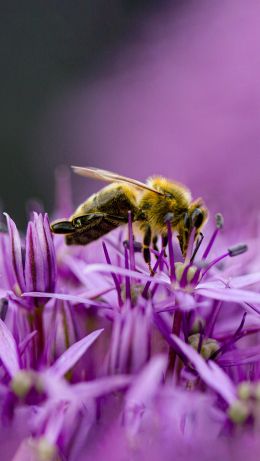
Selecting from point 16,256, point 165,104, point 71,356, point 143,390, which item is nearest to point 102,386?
point 143,390

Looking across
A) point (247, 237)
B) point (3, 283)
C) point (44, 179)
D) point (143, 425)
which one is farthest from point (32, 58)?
point (143, 425)

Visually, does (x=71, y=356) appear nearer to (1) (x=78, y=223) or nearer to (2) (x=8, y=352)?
(2) (x=8, y=352)

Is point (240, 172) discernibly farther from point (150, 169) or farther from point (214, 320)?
point (214, 320)

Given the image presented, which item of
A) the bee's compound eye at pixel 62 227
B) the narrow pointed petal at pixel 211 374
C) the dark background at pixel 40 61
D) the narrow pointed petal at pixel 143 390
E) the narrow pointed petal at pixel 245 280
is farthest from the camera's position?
the dark background at pixel 40 61

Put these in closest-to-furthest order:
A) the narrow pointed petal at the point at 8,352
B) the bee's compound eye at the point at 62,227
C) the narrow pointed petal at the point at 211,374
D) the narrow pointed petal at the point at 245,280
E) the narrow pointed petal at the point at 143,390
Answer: the narrow pointed petal at the point at 143,390
the narrow pointed petal at the point at 211,374
the narrow pointed petal at the point at 8,352
the narrow pointed petal at the point at 245,280
the bee's compound eye at the point at 62,227

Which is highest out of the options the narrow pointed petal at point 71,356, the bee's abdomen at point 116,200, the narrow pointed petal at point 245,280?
the bee's abdomen at point 116,200

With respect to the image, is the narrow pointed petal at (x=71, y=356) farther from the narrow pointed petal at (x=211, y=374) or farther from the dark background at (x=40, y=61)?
the dark background at (x=40, y=61)

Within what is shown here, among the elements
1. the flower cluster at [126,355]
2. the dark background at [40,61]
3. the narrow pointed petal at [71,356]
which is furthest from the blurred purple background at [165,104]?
the narrow pointed petal at [71,356]
